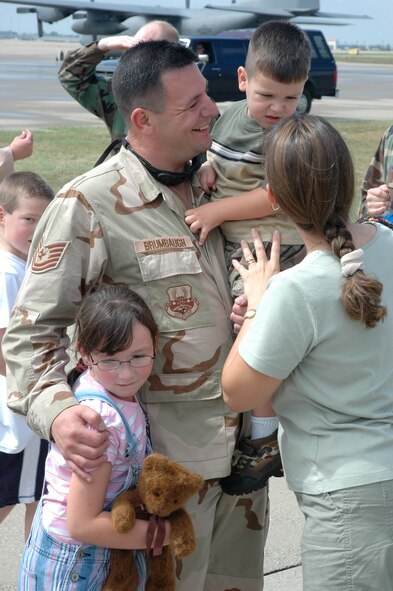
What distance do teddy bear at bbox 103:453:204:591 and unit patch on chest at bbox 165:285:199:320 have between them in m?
0.44

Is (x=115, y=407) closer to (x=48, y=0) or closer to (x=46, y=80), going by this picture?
(x=46, y=80)

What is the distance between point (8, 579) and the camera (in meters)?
3.59

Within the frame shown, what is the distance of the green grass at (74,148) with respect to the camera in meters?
13.2

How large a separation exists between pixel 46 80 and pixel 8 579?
33864mm

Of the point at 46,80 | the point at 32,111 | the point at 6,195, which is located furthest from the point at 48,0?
the point at 6,195

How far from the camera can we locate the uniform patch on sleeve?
94.2 inches

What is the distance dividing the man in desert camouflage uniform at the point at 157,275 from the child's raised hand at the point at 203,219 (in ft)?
0.10

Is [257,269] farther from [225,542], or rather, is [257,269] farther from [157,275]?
[225,542]

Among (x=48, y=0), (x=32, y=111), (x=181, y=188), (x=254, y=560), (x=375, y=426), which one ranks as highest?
(x=181, y=188)

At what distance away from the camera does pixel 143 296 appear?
249 centimetres

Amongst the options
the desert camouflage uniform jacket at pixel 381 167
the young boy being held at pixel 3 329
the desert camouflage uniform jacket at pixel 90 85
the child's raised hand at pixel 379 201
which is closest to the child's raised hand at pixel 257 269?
the young boy being held at pixel 3 329

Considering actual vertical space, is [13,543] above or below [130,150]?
below

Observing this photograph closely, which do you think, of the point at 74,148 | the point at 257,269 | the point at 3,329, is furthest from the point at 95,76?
the point at 74,148

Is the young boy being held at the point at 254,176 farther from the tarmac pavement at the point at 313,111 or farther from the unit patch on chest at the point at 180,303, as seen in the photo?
the tarmac pavement at the point at 313,111
